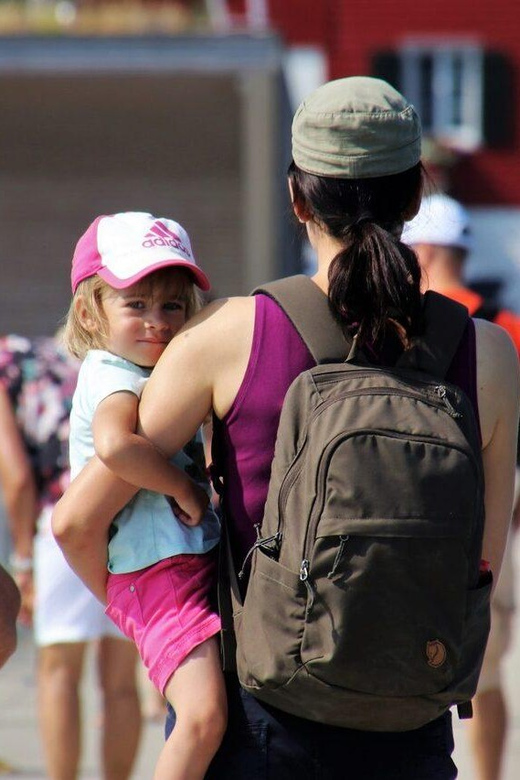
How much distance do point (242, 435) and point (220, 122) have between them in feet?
50.6

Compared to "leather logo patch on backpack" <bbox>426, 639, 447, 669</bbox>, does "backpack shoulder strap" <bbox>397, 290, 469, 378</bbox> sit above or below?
above

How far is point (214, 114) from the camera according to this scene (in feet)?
55.5

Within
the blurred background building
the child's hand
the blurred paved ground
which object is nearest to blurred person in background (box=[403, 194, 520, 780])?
the blurred paved ground

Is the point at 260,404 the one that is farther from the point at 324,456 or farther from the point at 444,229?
the point at 444,229

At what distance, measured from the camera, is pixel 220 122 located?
17.0m

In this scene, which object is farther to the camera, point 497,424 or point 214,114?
point 214,114

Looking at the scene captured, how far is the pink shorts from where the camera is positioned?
7.06 ft

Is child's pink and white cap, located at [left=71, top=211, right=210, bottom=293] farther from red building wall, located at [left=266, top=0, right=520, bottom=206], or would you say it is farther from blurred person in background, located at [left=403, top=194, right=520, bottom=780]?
red building wall, located at [left=266, top=0, right=520, bottom=206]

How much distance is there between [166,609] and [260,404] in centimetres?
45

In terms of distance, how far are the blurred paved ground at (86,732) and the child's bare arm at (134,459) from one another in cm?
279

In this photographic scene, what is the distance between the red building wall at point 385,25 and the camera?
790 inches

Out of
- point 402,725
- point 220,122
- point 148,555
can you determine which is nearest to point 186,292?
point 148,555

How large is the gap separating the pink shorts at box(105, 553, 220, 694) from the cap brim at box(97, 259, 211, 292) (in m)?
0.54

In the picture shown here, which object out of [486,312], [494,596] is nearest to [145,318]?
[486,312]
